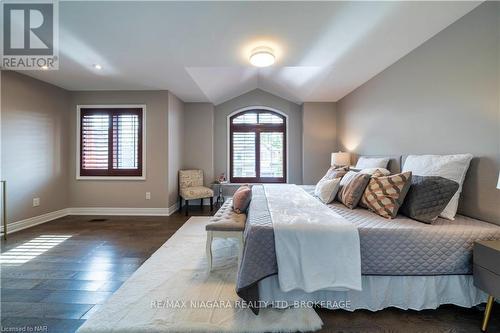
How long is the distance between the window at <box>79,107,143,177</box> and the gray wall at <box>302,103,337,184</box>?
11.7ft

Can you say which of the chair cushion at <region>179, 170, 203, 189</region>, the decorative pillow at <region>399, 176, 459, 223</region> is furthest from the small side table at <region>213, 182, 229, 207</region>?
the decorative pillow at <region>399, 176, 459, 223</region>

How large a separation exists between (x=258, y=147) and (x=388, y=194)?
3847mm

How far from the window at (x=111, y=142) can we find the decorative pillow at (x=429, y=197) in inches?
170

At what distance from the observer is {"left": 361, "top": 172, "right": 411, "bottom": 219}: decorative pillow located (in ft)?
6.20

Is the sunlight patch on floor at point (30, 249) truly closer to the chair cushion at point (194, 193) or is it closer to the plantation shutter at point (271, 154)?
the chair cushion at point (194, 193)

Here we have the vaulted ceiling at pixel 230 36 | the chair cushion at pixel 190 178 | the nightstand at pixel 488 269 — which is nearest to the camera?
the nightstand at pixel 488 269

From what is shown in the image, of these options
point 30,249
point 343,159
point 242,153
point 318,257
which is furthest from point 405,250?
point 242,153

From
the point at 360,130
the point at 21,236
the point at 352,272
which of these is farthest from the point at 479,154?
the point at 21,236

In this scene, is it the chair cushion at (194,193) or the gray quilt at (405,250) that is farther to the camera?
the chair cushion at (194,193)

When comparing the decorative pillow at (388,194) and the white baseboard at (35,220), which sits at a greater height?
the decorative pillow at (388,194)

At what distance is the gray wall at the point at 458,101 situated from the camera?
69.5 inches

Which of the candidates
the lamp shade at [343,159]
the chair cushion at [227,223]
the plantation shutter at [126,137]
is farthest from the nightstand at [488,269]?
the plantation shutter at [126,137]

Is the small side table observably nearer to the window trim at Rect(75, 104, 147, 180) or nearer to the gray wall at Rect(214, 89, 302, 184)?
the gray wall at Rect(214, 89, 302, 184)

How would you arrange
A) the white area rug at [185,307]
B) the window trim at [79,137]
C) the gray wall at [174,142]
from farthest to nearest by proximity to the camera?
the gray wall at [174,142] < the window trim at [79,137] < the white area rug at [185,307]
